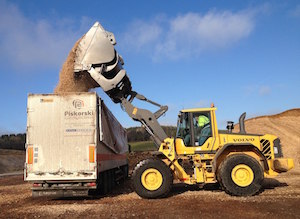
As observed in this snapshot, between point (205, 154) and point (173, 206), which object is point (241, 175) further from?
point (173, 206)

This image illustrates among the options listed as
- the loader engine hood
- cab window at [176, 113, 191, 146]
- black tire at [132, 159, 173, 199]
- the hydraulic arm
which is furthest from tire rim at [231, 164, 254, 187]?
the loader engine hood

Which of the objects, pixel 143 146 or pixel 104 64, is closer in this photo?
pixel 104 64

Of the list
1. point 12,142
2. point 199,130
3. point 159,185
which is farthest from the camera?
point 12,142

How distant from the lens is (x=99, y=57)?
964 centimetres

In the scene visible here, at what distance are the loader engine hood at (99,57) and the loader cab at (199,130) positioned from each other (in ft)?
9.05

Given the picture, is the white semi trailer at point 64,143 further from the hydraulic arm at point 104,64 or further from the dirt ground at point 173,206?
the hydraulic arm at point 104,64

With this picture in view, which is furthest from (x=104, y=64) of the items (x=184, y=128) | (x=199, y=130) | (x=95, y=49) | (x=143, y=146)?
(x=143, y=146)

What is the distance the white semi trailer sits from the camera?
8781 mm

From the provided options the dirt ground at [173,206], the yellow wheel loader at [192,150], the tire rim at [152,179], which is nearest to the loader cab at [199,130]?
the yellow wheel loader at [192,150]

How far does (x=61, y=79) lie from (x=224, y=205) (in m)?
6.87

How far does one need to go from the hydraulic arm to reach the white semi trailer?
0.89 m

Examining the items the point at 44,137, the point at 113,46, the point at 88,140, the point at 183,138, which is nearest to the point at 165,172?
the point at 183,138

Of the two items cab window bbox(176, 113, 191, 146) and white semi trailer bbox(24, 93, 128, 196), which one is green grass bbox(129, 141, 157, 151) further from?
white semi trailer bbox(24, 93, 128, 196)

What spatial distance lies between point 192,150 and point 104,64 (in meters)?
4.08
